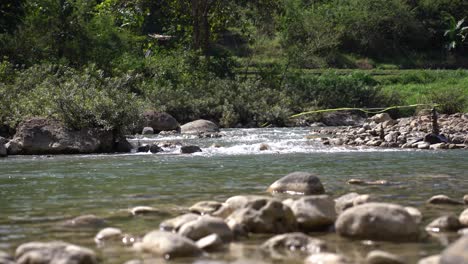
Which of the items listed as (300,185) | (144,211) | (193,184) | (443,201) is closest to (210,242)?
(144,211)

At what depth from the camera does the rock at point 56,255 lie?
20.3ft

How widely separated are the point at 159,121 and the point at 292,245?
20425mm

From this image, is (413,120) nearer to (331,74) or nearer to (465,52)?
(331,74)

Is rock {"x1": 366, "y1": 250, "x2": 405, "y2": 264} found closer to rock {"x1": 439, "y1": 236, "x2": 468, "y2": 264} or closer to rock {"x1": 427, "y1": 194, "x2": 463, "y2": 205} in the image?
rock {"x1": 439, "y1": 236, "x2": 468, "y2": 264}

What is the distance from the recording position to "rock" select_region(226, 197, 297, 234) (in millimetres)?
7707

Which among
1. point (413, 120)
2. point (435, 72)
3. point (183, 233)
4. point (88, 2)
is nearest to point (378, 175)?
point (183, 233)

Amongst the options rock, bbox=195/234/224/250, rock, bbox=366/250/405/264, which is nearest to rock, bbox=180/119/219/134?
rock, bbox=195/234/224/250

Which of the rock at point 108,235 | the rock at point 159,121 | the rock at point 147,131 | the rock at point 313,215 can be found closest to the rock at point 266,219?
the rock at point 313,215

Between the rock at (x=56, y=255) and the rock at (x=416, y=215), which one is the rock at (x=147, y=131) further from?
the rock at (x=56, y=255)

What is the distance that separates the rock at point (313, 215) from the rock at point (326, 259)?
150 centimetres

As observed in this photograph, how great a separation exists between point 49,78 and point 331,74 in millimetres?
15515

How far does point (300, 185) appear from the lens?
1030 centimetres

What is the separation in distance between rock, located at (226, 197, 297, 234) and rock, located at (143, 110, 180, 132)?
19027mm

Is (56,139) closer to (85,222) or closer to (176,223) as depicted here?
(85,222)
